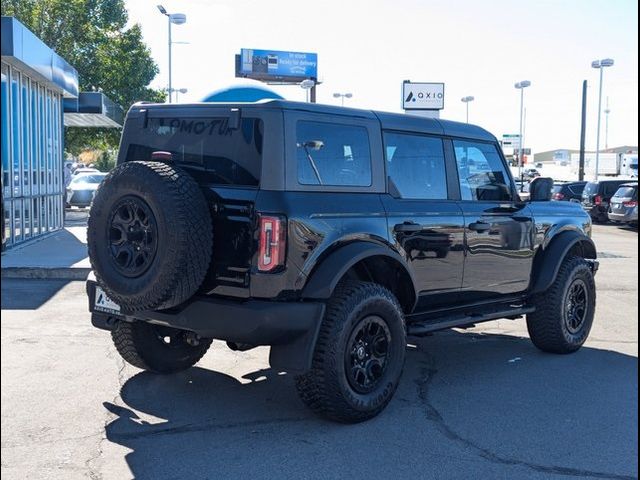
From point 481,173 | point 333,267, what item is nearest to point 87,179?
point 481,173

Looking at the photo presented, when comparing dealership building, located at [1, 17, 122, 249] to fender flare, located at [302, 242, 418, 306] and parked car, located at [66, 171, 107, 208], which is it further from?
parked car, located at [66, 171, 107, 208]

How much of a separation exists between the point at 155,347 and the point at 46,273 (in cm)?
564

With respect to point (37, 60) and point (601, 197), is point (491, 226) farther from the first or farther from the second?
point (601, 197)

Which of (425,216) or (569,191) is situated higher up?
(569,191)

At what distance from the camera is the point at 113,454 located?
4.16 meters

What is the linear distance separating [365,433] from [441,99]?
10751mm

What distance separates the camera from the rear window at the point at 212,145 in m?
4.61

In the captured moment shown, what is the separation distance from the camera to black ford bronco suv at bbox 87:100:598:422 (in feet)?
14.3

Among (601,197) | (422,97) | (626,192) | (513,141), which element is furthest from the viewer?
(513,141)

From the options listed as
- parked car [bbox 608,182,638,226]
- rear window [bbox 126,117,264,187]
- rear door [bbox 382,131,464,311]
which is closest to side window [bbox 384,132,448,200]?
rear door [bbox 382,131,464,311]

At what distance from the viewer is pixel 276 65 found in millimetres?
65250

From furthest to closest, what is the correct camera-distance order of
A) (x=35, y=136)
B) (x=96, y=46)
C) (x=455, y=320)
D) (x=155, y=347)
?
(x=96, y=46) < (x=35, y=136) < (x=455, y=320) < (x=155, y=347)

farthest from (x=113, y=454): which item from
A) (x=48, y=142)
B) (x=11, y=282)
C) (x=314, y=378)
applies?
(x=48, y=142)

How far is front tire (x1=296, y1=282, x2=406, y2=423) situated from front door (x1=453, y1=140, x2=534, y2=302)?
1.14m
